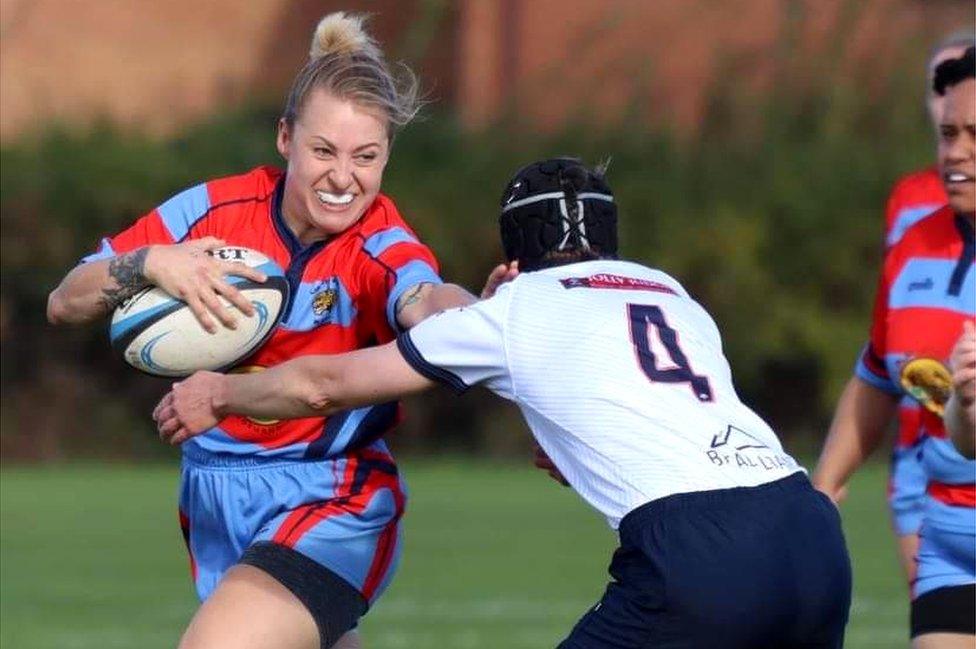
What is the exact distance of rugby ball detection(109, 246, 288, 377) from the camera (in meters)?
4.84

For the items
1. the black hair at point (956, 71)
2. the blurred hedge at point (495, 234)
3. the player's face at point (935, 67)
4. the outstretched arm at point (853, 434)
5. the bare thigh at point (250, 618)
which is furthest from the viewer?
the blurred hedge at point (495, 234)

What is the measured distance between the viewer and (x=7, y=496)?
45.1ft

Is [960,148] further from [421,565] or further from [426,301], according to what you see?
[421,565]

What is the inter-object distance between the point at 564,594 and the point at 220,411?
541cm

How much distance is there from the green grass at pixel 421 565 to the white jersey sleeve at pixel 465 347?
4.12m

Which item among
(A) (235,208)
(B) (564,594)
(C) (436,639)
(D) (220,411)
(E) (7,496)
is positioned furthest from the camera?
(E) (7,496)

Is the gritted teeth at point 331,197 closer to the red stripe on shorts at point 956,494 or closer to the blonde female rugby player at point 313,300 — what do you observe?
the blonde female rugby player at point 313,300

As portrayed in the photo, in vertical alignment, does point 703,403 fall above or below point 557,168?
below

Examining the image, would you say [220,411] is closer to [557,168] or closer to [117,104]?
[557,168]

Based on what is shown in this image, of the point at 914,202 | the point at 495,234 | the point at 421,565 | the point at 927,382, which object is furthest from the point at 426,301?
the point at 495,234

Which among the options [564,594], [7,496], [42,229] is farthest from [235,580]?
[42,229]

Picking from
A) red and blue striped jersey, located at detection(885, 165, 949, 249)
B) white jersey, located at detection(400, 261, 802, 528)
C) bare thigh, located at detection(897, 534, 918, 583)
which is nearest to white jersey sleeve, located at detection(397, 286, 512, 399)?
white jersey, located at detection(400, 261, 802, 528)

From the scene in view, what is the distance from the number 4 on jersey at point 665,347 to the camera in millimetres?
4172

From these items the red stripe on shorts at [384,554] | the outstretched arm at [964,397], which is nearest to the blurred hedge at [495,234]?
the red stripe on shorts at [384,554]
